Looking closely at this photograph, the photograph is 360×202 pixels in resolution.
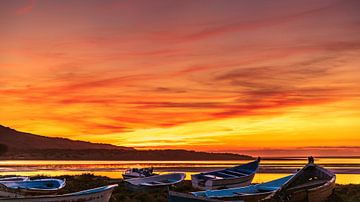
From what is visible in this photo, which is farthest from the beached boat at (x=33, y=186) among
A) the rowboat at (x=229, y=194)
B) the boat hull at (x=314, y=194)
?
the boat hull at (x=314, y=194)

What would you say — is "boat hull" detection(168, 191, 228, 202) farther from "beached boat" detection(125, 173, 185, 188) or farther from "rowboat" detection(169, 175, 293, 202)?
"beached boat" detection(125, 173, 185, 188)

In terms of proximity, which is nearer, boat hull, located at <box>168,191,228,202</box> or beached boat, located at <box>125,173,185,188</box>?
boat hull, located at <box>168,191,228,202</box>

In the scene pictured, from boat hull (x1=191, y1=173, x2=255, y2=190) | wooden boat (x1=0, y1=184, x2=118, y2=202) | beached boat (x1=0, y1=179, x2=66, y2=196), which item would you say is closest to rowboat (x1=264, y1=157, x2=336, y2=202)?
wooden boat (x1=0, y1=184, x2=118, y2=202)

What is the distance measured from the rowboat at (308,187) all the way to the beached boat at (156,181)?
10998mm

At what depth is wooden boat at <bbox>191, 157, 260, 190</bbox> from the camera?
31.3 metres

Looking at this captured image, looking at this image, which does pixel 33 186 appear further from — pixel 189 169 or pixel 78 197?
pixel 189 169

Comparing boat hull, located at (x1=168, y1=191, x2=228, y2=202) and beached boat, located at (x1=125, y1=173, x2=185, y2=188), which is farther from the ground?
beached boat, located at (x1=125, y1=173, x2=185, y2=188)

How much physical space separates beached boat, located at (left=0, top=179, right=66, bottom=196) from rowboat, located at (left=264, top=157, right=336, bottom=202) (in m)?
11.9

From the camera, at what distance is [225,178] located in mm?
32500

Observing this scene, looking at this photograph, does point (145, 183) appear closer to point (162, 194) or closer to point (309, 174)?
point (162, 194)

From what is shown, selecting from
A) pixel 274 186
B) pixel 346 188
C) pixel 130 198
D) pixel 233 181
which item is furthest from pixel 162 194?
pixel 346 188

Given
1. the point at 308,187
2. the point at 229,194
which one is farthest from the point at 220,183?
the point at 229,194

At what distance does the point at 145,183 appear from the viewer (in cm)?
3391

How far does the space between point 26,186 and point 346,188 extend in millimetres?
19800
